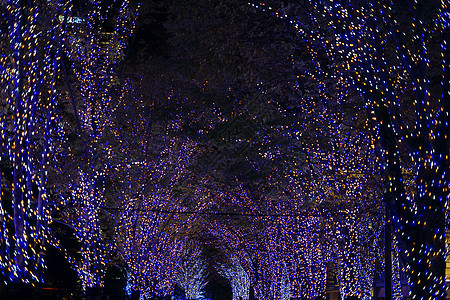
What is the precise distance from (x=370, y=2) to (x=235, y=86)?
24.3 ft

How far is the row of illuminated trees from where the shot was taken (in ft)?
30.0

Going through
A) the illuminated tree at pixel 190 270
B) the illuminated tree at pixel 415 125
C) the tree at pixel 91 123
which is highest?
the illuminated tree at pixel 190 270

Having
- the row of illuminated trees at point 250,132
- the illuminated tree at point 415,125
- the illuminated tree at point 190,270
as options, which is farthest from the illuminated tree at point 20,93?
the illuminated tree at point 190,270

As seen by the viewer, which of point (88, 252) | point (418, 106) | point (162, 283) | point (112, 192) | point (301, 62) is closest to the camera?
point (418, 106)

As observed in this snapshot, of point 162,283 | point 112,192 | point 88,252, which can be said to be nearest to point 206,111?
point 88,252

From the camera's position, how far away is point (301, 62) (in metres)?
13.1

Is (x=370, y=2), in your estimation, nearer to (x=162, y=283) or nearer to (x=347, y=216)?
(x=347, y=216)

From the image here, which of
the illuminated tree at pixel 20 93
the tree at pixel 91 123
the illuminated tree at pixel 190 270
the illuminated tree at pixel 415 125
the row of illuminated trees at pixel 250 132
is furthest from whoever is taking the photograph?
the illuminated tree at pixel 190 270

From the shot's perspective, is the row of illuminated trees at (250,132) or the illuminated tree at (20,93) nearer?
the row of illuminated trees at (250,132)

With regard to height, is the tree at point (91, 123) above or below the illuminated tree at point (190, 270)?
below

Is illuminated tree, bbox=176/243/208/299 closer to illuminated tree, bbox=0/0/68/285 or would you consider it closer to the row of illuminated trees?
the row of illuminated trees

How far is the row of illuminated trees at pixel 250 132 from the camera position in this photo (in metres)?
9.14

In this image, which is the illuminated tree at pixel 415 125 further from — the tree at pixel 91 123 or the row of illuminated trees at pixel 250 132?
the tree at pixel 91 123

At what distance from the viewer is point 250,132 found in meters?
17.7
